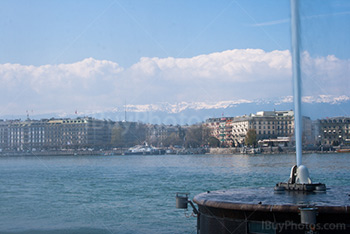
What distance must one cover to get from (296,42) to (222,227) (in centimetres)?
471

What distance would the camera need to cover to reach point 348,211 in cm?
762

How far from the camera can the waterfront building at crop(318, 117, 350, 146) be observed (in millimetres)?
113500

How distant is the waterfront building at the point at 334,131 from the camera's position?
113500 millimetres

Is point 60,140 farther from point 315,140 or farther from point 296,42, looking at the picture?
point 296,42

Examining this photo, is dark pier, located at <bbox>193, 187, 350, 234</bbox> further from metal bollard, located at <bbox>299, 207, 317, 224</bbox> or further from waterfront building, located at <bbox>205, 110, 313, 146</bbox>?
waterfront building, located at <bbox>205, 110, 313, 146</bbox>

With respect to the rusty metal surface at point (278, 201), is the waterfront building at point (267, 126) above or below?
above

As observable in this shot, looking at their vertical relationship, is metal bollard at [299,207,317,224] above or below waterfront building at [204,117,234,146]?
below

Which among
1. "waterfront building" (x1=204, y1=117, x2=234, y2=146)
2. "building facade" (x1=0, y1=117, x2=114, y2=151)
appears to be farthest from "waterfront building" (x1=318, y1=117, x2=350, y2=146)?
"building facade" (x1=0, y1=117, x2=114, y2=151)

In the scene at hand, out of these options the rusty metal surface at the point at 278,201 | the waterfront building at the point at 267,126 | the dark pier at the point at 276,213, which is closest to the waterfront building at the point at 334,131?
the waterfront building at the point at 267,126

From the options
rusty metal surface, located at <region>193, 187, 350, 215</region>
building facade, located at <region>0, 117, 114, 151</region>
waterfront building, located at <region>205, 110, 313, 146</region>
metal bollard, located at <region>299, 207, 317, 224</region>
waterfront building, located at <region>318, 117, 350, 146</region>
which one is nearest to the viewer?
metal bollard, located at <region>299, 207, 317, 224</region>

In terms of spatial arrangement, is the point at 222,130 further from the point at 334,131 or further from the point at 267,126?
the point at 334,131

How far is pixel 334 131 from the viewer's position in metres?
115

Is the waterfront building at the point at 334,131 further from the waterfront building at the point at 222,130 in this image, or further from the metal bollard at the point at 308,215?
the metal bollard at the point at 308,215

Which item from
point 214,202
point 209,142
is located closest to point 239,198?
point 214,202
